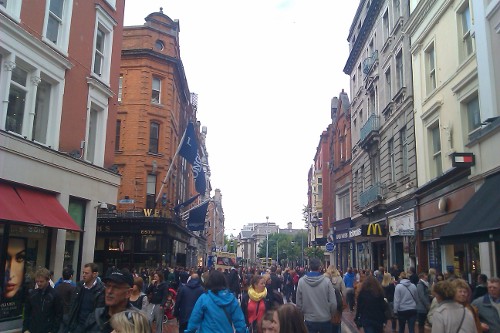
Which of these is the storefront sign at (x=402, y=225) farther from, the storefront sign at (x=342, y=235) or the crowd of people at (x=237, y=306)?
the storefront sign at (x=342, y=235)

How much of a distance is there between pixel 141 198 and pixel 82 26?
1621cm

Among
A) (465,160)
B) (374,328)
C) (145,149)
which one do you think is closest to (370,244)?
(465,160)

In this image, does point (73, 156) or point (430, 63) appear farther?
point (430, 63)

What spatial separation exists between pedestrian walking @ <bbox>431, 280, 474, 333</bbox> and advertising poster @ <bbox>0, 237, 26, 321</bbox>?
40.3 feet

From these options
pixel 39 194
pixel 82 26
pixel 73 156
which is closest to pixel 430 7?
pixel 82 26

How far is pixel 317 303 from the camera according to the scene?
9.02 metres

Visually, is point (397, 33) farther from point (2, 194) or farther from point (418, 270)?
point (2, 194)

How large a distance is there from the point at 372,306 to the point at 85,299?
5.72 m

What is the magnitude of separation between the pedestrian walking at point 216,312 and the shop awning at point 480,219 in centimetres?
643

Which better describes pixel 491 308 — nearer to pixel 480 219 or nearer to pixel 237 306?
pixel 237 306

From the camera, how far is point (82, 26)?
60.6ft

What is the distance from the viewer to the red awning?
42.9 feet

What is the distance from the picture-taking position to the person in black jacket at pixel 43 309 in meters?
8.05

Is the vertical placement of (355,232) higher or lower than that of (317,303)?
higher
